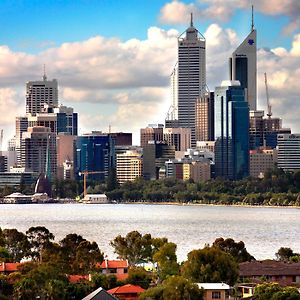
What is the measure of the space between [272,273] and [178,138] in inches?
5003

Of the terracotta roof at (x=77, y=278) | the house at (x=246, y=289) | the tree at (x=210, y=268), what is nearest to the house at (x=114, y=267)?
the terracotta roof at (x=77, y=278)

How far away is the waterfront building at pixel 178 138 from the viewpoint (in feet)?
518

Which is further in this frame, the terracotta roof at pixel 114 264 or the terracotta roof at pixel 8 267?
the terracotta roof at pixel 114 264

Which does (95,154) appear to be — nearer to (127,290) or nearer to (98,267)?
(98,267)

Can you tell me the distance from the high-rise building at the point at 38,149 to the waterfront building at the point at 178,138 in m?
13.3

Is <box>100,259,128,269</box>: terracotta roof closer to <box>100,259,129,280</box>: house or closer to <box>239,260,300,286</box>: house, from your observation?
<box>100,259,129,280</box>: house

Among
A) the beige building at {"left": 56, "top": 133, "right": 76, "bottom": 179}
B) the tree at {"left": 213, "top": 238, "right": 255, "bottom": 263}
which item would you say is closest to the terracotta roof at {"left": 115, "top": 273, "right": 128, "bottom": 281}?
the tree at {"left": 213, "top": 238, "right": 255, "bottom": 263}

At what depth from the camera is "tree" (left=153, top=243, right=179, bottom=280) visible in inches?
1280

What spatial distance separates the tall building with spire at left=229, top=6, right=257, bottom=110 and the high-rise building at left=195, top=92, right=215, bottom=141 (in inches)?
316

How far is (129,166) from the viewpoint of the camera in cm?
14512

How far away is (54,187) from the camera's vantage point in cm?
13000

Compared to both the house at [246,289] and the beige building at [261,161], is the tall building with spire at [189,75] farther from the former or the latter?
the house at [246,289]

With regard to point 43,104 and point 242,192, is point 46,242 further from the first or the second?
point 43,104

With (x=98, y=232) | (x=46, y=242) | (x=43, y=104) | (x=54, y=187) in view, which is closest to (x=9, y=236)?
(x=46, y=242)
